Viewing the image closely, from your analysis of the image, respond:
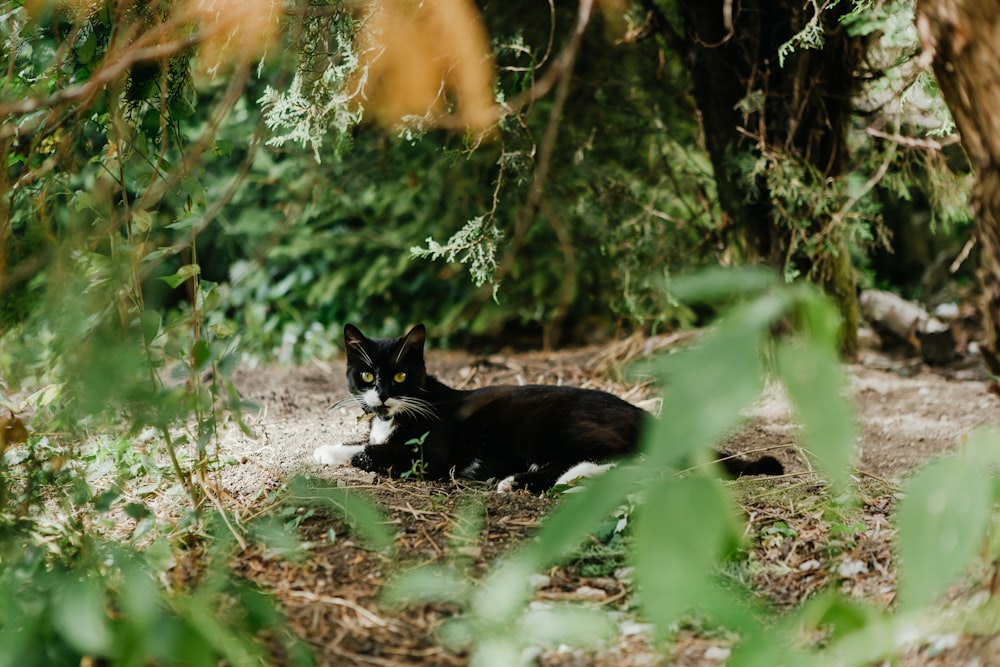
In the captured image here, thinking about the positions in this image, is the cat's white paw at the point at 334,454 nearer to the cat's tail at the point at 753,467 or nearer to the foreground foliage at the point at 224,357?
the foreground foliage at the point at 224,357

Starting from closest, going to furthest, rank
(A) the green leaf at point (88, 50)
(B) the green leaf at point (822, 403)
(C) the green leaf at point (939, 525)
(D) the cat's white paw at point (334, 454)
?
(B) the green leaf at point (822, 403), (C) the green leaf at point (939, 525), (A) the green leaf at point (88, 50), (D) the cat's white paw at point (334, 454)

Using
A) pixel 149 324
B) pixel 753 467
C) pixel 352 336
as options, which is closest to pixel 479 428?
pixel 352 336

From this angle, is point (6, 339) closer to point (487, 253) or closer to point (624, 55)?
point (487, 253)

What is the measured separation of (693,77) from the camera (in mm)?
3900

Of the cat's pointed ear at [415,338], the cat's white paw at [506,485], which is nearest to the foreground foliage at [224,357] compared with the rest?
the cat's pointed ear at [415,338]

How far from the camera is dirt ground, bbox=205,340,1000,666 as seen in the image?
174 cm

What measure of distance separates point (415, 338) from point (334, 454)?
65 cm

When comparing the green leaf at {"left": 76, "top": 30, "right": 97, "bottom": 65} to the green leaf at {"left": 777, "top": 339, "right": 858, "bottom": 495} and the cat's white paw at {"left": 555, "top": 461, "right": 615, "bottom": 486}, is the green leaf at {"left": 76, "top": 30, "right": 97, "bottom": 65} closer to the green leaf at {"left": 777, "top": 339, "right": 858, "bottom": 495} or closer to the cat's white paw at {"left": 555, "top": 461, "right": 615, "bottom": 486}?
the cat's white paw at {"left": 555, "top": 461, "right": 615, "bottom": 486}

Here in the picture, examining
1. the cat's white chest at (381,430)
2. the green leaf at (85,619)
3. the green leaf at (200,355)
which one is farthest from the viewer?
the cat's white chest at (381,430)

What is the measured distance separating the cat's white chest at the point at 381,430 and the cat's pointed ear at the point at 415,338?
1.03 feet

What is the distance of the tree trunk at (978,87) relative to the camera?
4.88ft

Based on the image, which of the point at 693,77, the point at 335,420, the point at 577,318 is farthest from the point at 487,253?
the point at 577,318

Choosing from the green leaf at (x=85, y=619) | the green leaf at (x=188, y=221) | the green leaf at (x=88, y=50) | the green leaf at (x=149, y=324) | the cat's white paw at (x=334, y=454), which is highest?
the green leaf at (x=88, y=50)

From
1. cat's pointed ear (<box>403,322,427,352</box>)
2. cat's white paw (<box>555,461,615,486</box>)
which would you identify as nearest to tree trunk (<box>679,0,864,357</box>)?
cat's white paw (<box>555,461,615,486</box>)
